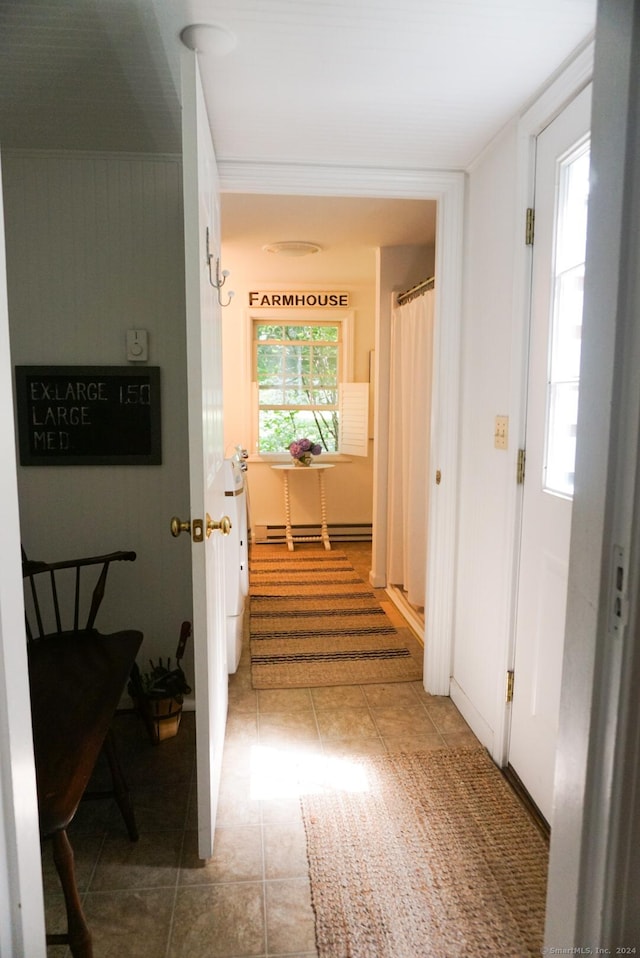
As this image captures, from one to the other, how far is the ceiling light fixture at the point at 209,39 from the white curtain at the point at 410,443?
179 centimetres

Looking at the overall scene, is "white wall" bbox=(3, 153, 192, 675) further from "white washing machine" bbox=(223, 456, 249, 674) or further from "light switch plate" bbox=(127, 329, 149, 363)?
"white washing machine" bbox=(223, 456, 249, 674)

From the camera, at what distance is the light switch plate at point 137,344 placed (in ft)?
7.37

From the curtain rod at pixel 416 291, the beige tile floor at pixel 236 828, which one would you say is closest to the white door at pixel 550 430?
the beige tile floor at pixel 236 828

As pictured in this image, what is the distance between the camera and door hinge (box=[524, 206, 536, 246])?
6.00 feet

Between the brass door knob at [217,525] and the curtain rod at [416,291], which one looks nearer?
the brass door knob at [217,525]

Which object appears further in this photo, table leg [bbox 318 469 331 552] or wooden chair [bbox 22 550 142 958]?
table leg [bbox 318 469 331 552]

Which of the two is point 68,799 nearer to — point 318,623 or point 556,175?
point 556,175

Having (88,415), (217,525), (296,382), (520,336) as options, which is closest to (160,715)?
(217,525)

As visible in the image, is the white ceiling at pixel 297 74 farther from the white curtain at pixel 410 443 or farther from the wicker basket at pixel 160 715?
the wicker basket at pixel 160 715

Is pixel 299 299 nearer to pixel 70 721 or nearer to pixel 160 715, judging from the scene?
pixel 160 715

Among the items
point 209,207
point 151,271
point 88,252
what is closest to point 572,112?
point 209,207

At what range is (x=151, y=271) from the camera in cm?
224

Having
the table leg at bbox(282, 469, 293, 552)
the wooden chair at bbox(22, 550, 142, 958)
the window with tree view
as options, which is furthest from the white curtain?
the wooden chair at bbox(22, 550, 142, 958)

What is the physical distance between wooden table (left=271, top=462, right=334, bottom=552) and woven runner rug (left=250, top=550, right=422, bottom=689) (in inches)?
24.4
